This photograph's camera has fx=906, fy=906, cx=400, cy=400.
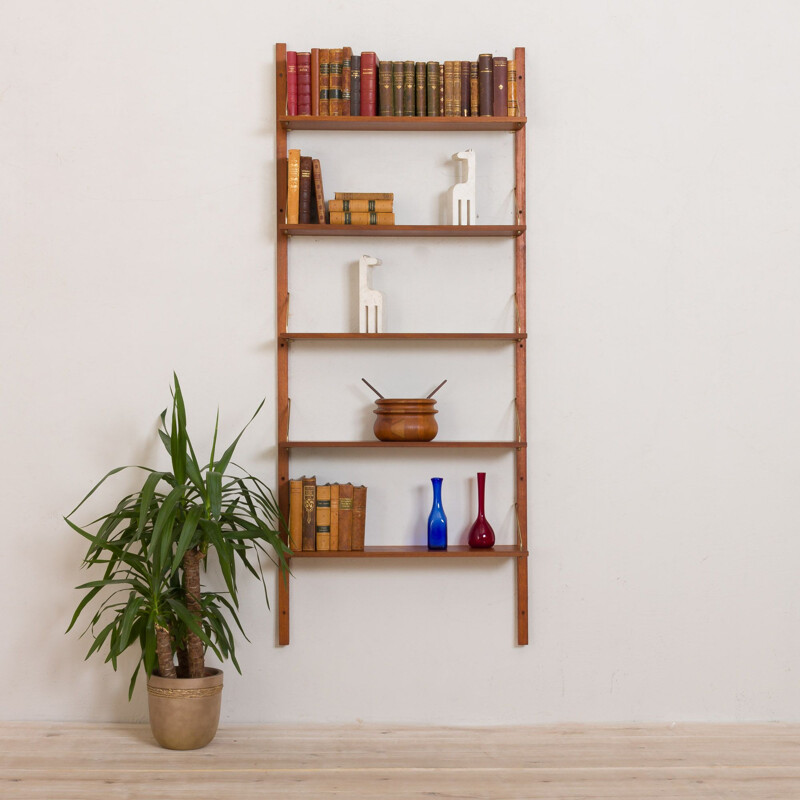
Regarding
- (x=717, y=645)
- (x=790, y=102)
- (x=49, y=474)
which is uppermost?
(x=790, y=102)

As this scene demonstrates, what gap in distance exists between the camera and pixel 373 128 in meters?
3.11

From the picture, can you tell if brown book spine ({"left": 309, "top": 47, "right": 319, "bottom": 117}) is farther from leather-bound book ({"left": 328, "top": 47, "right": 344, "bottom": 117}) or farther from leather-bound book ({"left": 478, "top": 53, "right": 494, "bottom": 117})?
leather-bound book ({"left": 478, "top": 53, "right": 494, "bottom": 117})

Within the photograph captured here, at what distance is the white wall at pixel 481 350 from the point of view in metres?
3.13

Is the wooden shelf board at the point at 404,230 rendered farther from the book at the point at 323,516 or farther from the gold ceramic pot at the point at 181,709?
the gold ceramic pot at the point at 181,709

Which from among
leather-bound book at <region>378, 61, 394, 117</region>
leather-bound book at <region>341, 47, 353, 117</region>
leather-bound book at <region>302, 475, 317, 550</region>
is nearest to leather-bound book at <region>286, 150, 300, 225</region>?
leather-bound book at <region>341, 47, 353, 117</region>

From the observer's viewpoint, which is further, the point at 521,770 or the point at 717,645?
the point at 717,645

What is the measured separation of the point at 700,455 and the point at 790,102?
1273 mm

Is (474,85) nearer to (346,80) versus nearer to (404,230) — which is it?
(346,80)

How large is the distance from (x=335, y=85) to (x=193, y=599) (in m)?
1.73

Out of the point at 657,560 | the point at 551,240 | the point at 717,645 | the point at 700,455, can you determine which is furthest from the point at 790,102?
the point at 717,645

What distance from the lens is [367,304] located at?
3045 millimetres

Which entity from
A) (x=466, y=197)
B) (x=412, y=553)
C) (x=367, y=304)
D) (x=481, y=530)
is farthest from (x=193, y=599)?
(x=466, y=197)

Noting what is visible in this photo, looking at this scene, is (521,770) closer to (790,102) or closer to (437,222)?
(437,222)

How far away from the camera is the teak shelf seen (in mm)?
3004
